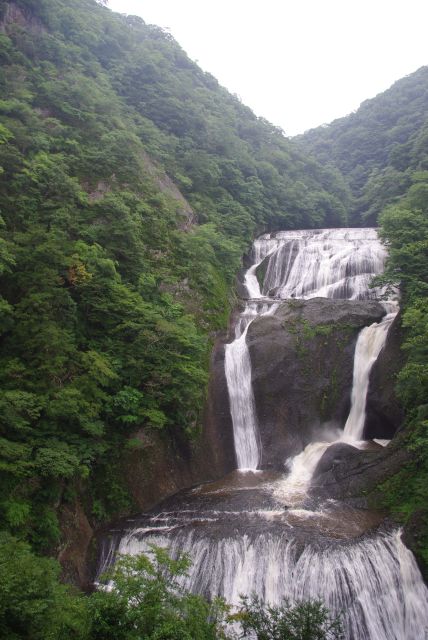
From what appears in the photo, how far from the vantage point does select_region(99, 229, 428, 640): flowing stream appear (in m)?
9.23

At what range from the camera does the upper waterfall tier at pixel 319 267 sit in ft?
79.9

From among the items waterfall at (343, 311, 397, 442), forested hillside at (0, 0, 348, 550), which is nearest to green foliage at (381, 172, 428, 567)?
waterfall at (343, 311, 397, 442)

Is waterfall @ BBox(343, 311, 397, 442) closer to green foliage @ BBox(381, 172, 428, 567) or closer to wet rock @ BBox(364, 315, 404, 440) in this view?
wet rock @ BBox(364, 315, 404, 440)

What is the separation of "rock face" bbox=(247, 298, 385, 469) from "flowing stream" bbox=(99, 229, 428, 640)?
409mm

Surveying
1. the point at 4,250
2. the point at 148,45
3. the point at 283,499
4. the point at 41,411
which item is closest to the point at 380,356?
the point at 283,499

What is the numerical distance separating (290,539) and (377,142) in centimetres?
5339

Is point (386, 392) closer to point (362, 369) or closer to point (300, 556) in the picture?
point (362, 369)

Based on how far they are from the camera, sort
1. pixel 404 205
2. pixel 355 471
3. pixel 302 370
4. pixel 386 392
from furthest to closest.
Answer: pixel 404 205 → pixel 302 370 → pixel 386 392 → pixel 355 471

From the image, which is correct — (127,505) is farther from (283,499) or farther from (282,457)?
(282,457)

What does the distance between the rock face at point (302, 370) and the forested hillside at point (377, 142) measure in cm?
2098

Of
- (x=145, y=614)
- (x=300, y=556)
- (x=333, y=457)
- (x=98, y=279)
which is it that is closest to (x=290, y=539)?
(x=300, y=556)

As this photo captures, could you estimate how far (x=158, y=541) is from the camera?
11.2 metres

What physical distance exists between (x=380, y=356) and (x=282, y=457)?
580cm

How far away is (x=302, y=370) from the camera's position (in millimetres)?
18250
